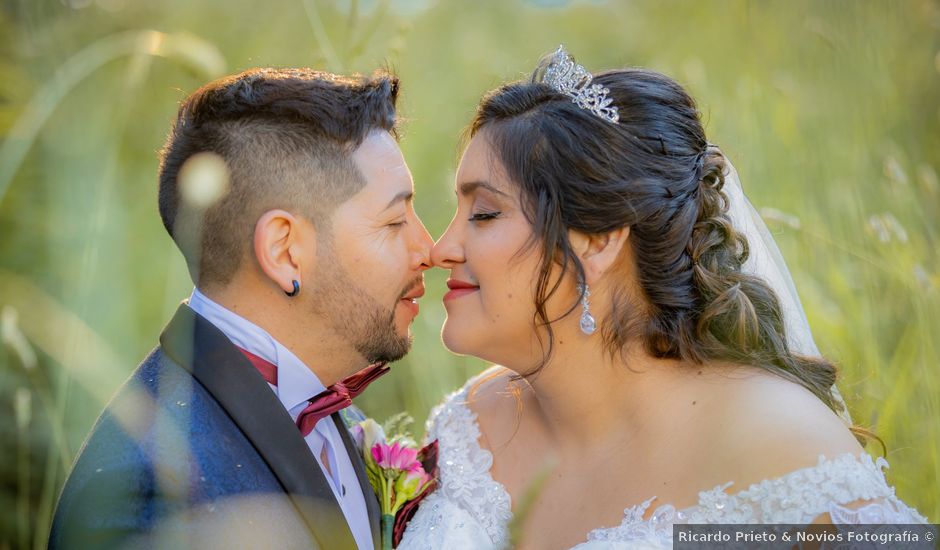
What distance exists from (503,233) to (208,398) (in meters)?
1.22

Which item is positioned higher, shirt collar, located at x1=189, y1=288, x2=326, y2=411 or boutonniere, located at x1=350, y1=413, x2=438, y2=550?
shirt collar, located at x1=189, y1=288, x2=326, y2=411

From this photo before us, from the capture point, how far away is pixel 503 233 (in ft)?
10.5

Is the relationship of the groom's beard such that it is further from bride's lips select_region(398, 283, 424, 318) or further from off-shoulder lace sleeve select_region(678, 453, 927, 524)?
off-shoulder lace sleeve select_region(678, 453, 927, 524)

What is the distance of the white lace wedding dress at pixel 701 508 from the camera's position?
101 inches

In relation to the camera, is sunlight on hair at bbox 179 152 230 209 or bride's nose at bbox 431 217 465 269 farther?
bride's nose at bbox 431 217 465 269

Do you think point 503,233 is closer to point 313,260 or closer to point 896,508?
point 313,260

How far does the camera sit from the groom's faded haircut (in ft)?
10.1

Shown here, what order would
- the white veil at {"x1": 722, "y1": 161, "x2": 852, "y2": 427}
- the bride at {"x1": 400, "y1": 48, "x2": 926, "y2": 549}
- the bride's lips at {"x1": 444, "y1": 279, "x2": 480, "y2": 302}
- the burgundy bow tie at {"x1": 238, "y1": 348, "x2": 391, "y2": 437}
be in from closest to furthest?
the burgundy bow tie at {"x1": 238, "y1": 348, "x2": 391, "y2": 437}, the bride at {"x1": 400, "y1": 48, "x2": 926, "y2": 549}, the bride's lips at {"x1": 444, "y1": 279, "x2": 480, "y2": 302}, the white veil at {"x1": 722, "y1": 161, "x2": 852, "y2": 427}

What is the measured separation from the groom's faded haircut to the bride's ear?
0.87 metres

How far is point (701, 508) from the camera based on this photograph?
2756 millimetres

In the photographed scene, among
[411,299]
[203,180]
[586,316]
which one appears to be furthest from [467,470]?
[203,180]

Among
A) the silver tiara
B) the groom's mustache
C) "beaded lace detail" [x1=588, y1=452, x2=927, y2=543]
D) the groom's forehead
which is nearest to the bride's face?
Result: the groom's mustache

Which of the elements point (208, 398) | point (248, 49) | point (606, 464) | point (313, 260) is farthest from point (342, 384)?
point (248, 49)

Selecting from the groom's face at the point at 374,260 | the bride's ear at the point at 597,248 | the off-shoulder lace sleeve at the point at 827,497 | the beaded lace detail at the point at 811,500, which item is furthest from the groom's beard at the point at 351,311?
the off-shoulder lace sleeve at the point at 827,497
